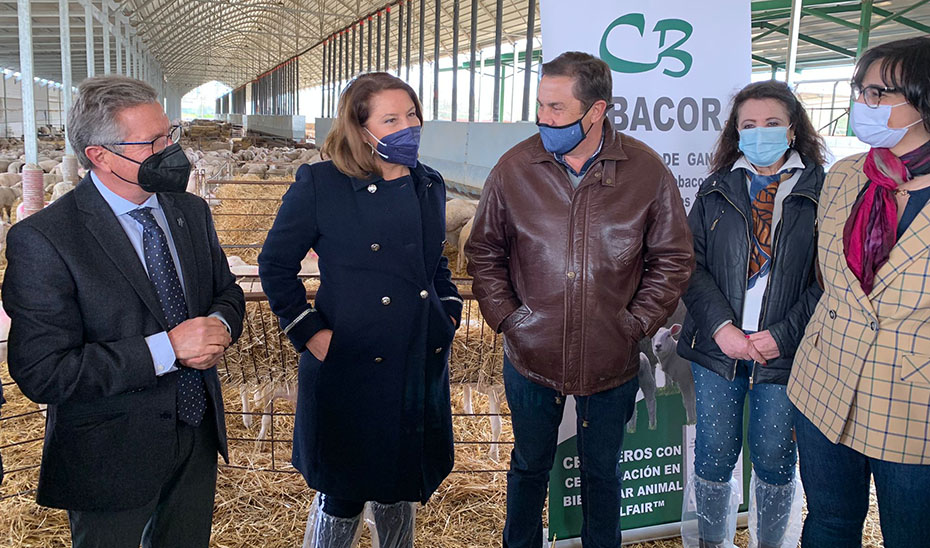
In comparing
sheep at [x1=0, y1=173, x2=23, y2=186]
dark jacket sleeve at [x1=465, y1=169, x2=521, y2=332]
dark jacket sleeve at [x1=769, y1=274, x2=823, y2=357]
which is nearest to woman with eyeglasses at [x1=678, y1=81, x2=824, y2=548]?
dark jacket sleeve at [x1=769, y1=274, x2=823, y2=357]

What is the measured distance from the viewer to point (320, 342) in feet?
7.20

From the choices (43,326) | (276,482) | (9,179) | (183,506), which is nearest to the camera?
(43,326)

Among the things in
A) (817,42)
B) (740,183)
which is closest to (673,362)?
(740,183)

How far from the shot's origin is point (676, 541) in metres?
3.20

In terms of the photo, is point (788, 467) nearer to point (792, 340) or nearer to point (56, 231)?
point (792, 340)

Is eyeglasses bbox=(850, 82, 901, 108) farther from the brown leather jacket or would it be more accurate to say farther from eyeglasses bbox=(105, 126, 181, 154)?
eyeglasses bbox=(105, 126, 181, 154)

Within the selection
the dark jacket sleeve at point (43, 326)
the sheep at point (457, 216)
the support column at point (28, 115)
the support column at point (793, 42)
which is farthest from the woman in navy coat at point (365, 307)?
the support column at point (28, 115)

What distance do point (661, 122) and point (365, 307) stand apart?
5.46 ft

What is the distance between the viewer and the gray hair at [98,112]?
5.76ft

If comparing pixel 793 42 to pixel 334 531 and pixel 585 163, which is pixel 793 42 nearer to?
pixel 585 163

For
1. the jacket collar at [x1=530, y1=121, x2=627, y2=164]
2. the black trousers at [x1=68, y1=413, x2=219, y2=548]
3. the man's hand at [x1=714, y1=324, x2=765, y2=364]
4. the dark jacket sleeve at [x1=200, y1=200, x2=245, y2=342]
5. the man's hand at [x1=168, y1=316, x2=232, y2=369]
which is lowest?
the black trousers at [x1=68, y1=413, x2=219, y2=548]

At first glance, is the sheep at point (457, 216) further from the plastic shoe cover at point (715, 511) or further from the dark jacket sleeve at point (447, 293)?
the dark jacket sleeve at point (447, 293)

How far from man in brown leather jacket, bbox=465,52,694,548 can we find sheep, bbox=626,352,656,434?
22.4 inches

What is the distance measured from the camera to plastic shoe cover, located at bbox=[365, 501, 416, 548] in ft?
8.00
